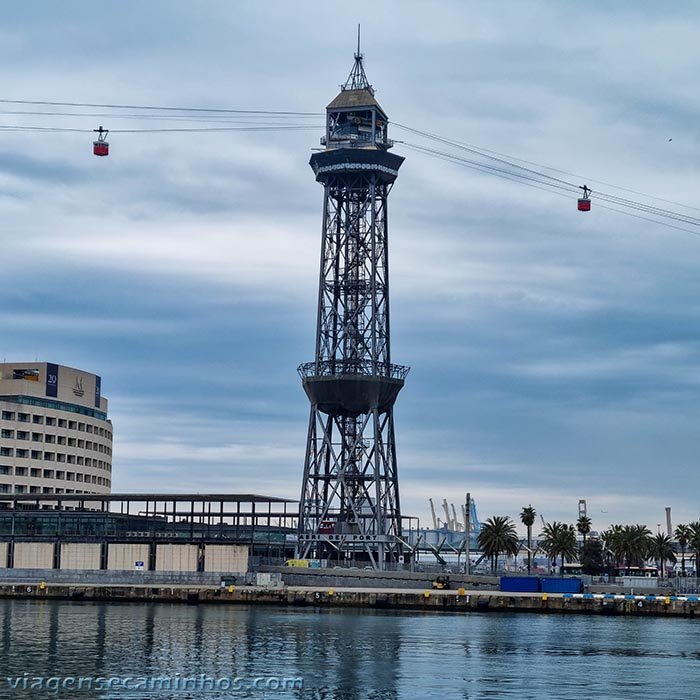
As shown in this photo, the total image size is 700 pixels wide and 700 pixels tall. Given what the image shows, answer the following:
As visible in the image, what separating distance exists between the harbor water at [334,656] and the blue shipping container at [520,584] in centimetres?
2621

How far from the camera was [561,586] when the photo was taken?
173500 mm

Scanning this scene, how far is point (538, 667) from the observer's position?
98750mm

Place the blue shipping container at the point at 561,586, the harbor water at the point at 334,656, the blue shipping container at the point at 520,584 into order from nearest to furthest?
the harbor water at the point at 334,656 < the blue shipping container at the point at 561,586 < the blue shipping container at the point at 520,584

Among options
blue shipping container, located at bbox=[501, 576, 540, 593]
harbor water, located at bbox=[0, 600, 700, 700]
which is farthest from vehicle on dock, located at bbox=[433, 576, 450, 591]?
harbor water, located at bbox=[0, 600, 700, 700]

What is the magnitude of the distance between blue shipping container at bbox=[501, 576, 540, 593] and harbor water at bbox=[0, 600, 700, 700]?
26.2 meters

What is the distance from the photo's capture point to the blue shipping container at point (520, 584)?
17538 centimetres

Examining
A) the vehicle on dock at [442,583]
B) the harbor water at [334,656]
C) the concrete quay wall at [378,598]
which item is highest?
the vehicle on dock at [442,583]

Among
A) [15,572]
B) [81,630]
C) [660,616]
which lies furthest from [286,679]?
[15,572]

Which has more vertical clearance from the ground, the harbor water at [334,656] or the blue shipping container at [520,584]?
the blue shipping container at [520,584]

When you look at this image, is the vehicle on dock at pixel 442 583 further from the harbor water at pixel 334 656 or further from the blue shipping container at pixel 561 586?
the harbor water at pixel 334 656

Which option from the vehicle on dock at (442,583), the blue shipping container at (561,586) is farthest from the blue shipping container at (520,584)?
the vehicle on dock at (442,583)

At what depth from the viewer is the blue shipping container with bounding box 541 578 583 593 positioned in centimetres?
17325

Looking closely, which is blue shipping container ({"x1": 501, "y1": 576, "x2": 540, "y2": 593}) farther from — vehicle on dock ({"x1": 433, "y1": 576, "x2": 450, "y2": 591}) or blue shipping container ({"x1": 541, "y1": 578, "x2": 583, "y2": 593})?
vehicle on dock ({"x1": 433, "y1": 576, "x2": 450, "y2": 591})

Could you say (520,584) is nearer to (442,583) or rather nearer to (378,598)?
(442,583)
